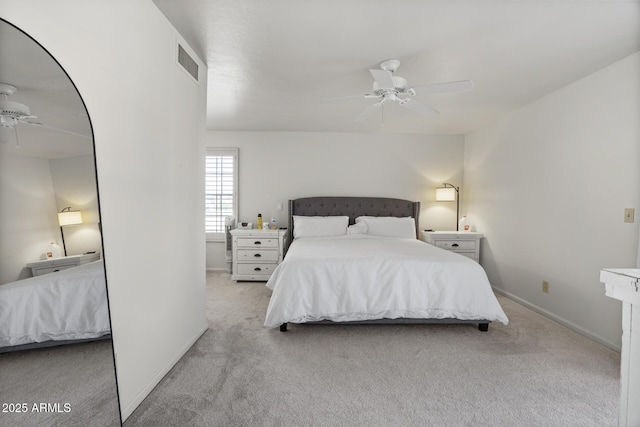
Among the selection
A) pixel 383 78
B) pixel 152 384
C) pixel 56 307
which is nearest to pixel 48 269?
pixel 56 307

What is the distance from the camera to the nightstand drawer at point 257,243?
460cm

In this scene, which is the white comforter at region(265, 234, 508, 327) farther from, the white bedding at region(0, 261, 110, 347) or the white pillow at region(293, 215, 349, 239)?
the white pillow at region(293, 215, 349, 239)

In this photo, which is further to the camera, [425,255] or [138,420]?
[425,255]

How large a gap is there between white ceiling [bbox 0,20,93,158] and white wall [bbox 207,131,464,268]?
378 cm

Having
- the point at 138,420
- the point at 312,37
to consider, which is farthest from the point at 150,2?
the point at 138,420

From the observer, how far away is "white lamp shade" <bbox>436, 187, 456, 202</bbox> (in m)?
4.98

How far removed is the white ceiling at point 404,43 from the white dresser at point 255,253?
1978mm

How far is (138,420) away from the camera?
166 cm

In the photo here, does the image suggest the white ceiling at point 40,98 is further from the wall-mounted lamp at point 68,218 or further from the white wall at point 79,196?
the wall-mounted lamp at point 68,218

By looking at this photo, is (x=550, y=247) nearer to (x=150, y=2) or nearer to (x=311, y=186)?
(x=311, y=186)

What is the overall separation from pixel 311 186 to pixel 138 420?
3919mm

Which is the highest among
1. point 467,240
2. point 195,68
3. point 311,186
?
point 195,68

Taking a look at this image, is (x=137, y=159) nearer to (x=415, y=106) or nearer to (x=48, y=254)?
(x=48, y=254)

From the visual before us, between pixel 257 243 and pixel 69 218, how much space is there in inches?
133
